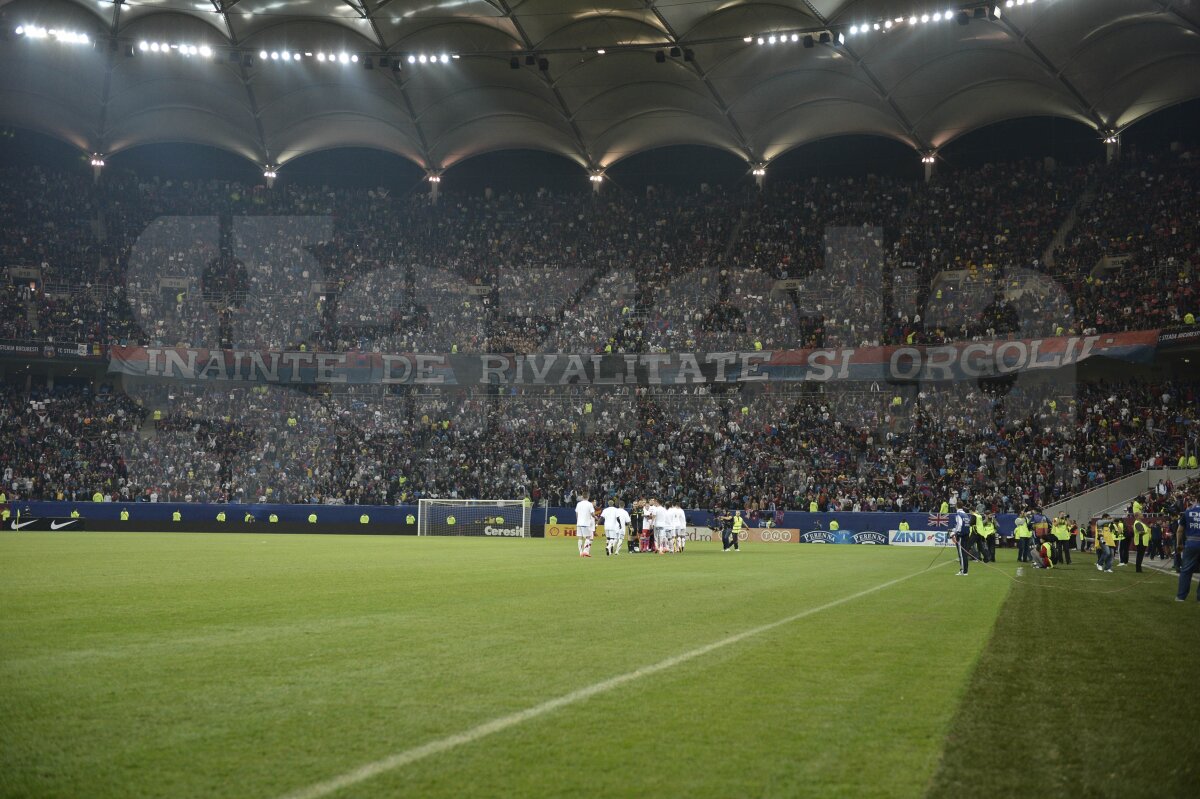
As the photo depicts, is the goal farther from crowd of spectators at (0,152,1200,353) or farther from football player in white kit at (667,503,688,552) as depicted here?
football player in white kit at (667,503,688,552)

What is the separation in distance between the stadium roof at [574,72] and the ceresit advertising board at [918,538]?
21559mm

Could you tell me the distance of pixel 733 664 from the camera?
9.01 m

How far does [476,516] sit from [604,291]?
14968 millimetres

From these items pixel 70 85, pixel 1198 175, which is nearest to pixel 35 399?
pixel 70 85

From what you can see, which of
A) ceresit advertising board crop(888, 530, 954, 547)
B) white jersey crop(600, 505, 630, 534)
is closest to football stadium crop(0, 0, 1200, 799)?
white jersey crop(600, 505, 630, 534)

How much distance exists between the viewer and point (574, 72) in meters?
53.1

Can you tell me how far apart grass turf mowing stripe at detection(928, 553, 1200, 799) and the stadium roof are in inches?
1462

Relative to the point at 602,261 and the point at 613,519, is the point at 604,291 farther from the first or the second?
the point at 613,519

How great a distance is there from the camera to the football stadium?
1585 inches

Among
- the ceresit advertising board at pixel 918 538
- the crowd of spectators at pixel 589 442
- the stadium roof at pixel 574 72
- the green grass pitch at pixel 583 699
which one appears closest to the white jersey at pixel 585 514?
the green grass pitch at pixel 583 699

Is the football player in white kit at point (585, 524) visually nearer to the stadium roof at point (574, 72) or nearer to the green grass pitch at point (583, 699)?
the green grass pitch at point (583, 699)

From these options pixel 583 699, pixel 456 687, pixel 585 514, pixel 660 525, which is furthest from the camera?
pixel 660 525

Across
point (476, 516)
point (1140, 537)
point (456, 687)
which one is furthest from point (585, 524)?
point (456, 687)

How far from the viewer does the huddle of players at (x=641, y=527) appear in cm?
2805
